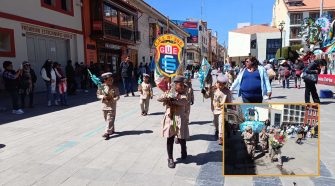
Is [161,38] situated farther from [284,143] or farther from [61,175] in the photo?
[284,143]

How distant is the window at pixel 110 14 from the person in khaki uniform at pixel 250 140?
1839 centimetres

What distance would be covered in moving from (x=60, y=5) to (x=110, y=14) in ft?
18.1

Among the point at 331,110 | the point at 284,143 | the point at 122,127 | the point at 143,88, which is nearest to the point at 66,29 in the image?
the point at 143,88

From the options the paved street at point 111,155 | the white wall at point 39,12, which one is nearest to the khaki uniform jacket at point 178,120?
the paved street at point 111,155

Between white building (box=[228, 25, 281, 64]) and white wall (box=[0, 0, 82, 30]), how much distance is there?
5438 cm

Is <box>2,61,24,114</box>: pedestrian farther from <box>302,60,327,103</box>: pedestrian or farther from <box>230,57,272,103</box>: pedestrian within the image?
<box>302,60,327,103</box>: pedestrian

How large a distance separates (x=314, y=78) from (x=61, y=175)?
832cm

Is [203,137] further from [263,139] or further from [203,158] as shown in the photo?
[263,139]

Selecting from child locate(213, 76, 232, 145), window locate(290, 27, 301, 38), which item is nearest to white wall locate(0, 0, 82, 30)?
child locate(213, 76, 232, 145)

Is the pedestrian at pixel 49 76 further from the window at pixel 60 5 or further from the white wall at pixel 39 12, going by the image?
the window at pixel 60 5

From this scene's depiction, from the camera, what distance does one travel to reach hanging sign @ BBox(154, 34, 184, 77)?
5391mm

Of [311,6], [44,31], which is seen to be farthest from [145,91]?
[311,6]

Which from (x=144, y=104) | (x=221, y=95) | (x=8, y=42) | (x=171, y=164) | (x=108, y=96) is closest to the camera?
A: (x=171, y=164)

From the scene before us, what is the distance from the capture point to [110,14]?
21078mm
